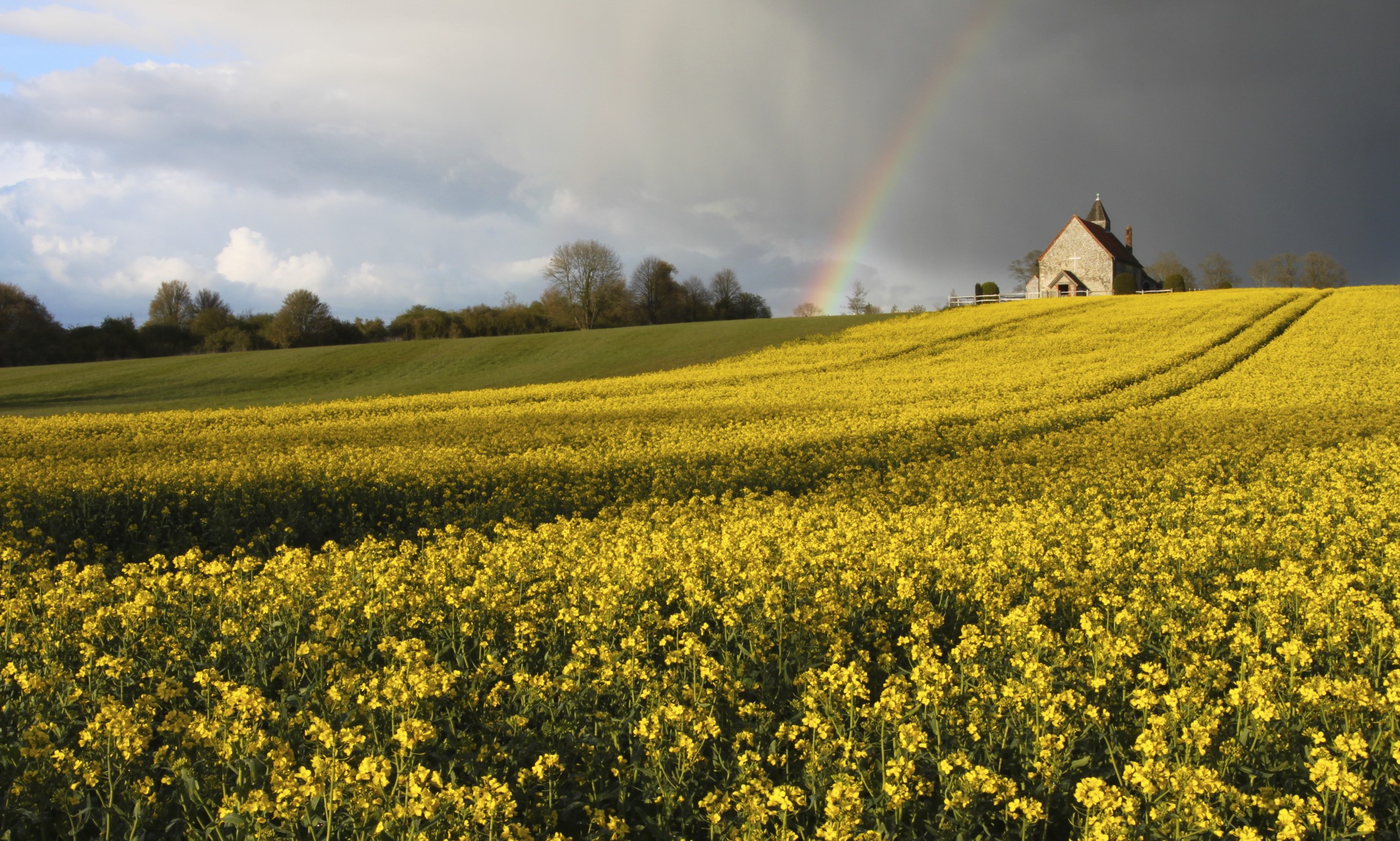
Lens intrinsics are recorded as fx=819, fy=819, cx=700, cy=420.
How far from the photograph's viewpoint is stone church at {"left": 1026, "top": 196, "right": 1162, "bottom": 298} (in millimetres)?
79438

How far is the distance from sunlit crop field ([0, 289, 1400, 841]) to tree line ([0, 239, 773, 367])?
5849 centimetres

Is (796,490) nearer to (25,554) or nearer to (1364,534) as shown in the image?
(1364,534)

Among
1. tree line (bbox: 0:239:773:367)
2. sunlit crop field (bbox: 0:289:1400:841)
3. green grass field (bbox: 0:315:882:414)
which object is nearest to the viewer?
sunlit crop field (bbox: 0:289:1400:841)

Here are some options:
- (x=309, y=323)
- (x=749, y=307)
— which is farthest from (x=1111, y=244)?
(x=309, y=323)

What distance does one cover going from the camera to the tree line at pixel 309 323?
226ft

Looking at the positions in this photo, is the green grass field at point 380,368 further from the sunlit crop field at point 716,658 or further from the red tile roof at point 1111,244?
the red tile roof at point 1111,244

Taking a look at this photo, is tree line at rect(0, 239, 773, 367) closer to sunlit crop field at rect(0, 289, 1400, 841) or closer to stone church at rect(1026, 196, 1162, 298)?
stone church at rect(1026, 196, 1162, 298)

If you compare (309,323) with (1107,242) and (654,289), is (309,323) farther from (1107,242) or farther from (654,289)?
(1107,242)

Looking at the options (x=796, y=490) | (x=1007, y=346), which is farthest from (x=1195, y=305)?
(x=796, y=490)

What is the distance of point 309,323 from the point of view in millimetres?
74875

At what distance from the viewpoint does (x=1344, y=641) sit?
16.6 feet

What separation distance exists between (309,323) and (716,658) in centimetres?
7887


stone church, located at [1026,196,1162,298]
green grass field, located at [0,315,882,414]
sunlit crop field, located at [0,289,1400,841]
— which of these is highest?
stone church, located at [1026,196,1162,298]

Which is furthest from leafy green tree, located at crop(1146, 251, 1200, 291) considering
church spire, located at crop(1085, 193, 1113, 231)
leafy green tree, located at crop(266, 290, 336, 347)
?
leafy green tree, located at crop(266, 290, 336, 347)
